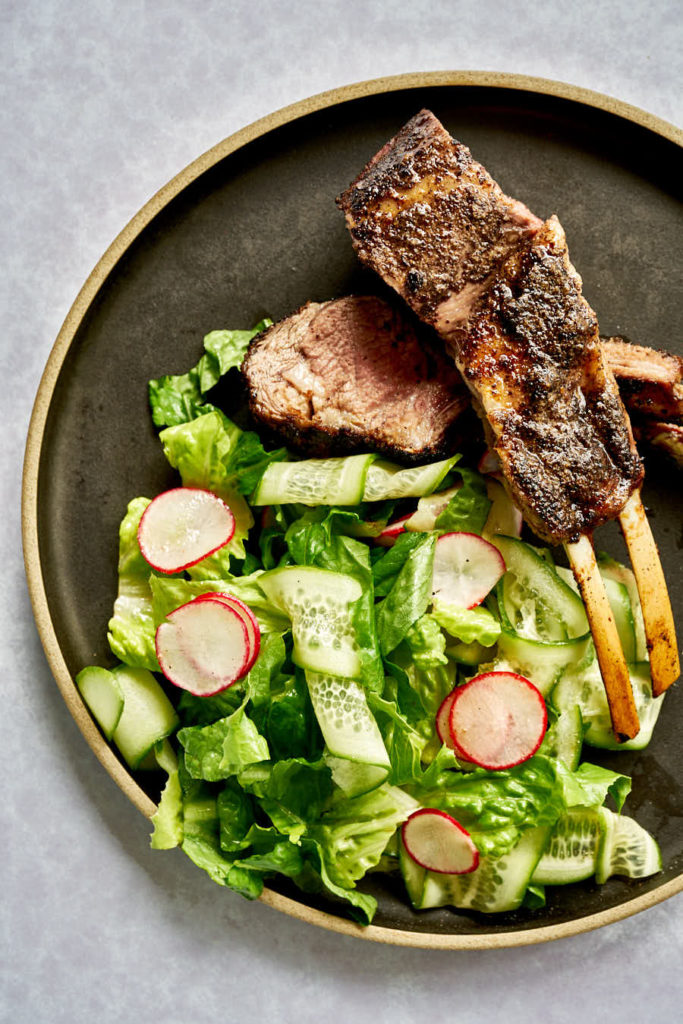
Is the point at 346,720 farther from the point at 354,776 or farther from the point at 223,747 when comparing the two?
the point at 223,747

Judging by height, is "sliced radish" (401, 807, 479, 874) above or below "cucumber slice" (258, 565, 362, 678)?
below

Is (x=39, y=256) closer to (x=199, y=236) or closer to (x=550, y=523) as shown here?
(x=199, y=236)

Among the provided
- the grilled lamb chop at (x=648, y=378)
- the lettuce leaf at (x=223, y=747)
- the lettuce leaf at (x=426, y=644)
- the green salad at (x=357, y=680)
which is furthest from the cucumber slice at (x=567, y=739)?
the grilled lamb chop at (x=648, y=378)

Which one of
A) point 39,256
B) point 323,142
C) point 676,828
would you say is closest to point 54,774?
point 39,256

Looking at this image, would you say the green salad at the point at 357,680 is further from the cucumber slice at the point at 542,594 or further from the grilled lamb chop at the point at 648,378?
the grilled lamb chop at the point at 648,378

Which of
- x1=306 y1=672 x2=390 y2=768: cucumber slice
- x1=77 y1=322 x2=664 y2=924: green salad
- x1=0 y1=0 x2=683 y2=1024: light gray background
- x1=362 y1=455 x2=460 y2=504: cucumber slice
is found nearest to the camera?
x1=306 y1=672 x2=390 y2=768: cucumber slice

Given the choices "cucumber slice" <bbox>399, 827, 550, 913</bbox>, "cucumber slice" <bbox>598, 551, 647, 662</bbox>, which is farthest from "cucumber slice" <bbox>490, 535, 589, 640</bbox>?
"cucumber slice" <bbox>399, 827, 550, 913</bbox>

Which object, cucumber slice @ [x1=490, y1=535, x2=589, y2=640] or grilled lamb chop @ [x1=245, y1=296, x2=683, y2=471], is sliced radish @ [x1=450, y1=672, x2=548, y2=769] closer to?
cucumber slice @ [x1=490, y1=535, x2=589, y2=640]

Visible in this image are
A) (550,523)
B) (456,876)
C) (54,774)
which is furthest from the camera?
(54,774)
